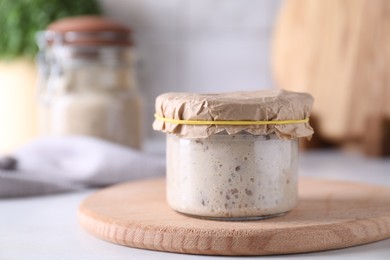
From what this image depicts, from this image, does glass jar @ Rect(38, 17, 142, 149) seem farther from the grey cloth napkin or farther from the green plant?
the green plant

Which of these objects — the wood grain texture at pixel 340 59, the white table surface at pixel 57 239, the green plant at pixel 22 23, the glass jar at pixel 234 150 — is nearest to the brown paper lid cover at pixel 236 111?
the glass jar at pixel 234 150

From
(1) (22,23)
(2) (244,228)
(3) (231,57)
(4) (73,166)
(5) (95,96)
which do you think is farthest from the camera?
(3) (231,57)

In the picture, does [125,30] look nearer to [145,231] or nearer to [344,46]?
[344,46]

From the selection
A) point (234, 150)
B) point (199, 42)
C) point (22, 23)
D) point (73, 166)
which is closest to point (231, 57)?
point (199, 42)

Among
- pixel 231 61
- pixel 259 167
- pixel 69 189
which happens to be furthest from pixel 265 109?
pixel 231 61

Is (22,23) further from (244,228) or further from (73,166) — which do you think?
(244,228)

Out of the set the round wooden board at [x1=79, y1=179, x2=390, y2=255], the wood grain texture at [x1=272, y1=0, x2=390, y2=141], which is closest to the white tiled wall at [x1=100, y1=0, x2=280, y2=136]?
the wood grain texture at [x1=272, y1=0, x2=390, y2=141]
